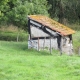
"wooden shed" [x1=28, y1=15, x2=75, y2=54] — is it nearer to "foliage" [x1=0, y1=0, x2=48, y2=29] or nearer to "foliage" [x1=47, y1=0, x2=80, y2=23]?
"foliage" [x1=0, y1=0, x2=48, y2=29]

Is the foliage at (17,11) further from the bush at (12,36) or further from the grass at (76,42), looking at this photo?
the grass at (76,42)

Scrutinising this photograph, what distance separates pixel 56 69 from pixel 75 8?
3385 centimetres

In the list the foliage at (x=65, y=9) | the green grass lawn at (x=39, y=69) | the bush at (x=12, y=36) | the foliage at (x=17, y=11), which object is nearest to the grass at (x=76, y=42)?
the foliage at (x=17, y=11)

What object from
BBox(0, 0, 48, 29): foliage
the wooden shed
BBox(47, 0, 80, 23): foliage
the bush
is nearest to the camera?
the wooden shed

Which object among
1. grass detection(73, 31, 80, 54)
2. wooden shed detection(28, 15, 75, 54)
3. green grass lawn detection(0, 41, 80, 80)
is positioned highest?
green grass lawn detection(0, 41, 80, 80)

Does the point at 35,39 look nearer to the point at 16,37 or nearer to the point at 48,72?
the point at 16,37

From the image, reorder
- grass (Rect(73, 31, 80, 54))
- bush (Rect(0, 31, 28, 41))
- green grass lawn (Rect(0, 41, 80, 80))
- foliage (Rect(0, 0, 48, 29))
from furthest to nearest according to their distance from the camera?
bush (Rect(0, 31, 28, 41)), foliage (Rect(0, 0, 48, 29)), grass (Rect(73, 31, 80, 54)), green grass lawn (Rect(0, 41, 80, 80))

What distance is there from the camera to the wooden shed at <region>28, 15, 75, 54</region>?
2600 cm

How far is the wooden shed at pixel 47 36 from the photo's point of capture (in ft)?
85.3

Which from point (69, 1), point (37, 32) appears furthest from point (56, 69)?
point (69, 1)

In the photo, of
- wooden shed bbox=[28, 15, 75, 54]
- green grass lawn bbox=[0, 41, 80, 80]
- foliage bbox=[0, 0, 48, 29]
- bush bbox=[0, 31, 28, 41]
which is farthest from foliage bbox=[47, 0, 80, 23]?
green grass lawn bbox=[0, 41, 80, 80]

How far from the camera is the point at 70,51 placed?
89.3ft

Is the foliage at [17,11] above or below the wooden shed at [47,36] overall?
above

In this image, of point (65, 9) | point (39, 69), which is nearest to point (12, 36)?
point (65, 9)
